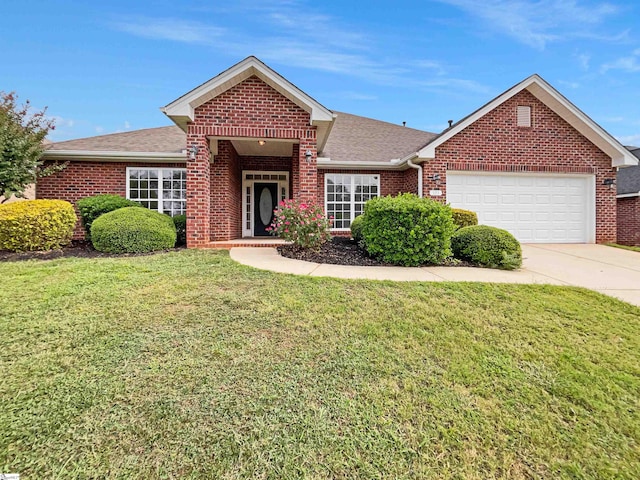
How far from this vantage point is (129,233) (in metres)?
7.35

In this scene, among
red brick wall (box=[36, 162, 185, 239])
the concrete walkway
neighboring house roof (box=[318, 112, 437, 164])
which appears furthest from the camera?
neighboring house roof (box=[318, 112, 437, 164])

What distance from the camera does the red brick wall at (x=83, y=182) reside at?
1055 cm

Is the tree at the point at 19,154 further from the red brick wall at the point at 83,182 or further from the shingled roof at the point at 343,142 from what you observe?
the shingled roof at the point at 343,142

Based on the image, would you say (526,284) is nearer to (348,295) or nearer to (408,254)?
(408,254)

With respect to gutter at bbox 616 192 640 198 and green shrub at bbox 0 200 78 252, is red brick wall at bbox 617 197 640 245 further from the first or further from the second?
green shrub at bbox 0 200 78 252

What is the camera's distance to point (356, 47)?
1305 cm

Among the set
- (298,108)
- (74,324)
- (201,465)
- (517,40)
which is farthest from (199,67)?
(201,465)

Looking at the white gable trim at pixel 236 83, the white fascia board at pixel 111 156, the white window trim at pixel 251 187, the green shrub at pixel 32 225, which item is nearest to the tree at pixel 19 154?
the white fascia board at pixel 111 156

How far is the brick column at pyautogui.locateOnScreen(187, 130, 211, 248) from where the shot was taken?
8289 millimetres

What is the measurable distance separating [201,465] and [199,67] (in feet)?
52.8

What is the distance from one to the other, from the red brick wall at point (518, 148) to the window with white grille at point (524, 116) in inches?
5.0

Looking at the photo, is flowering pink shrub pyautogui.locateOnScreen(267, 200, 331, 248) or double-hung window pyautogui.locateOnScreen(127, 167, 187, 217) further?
double-hung window pyautogui.locateOnScreen(127, 167, 187, 217)

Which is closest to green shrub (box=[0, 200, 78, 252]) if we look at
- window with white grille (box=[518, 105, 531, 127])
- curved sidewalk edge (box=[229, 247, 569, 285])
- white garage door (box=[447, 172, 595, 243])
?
curved sidewalk edge (box=[229, 247, 569, 285])

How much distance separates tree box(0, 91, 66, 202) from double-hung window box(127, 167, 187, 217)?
2.03m
